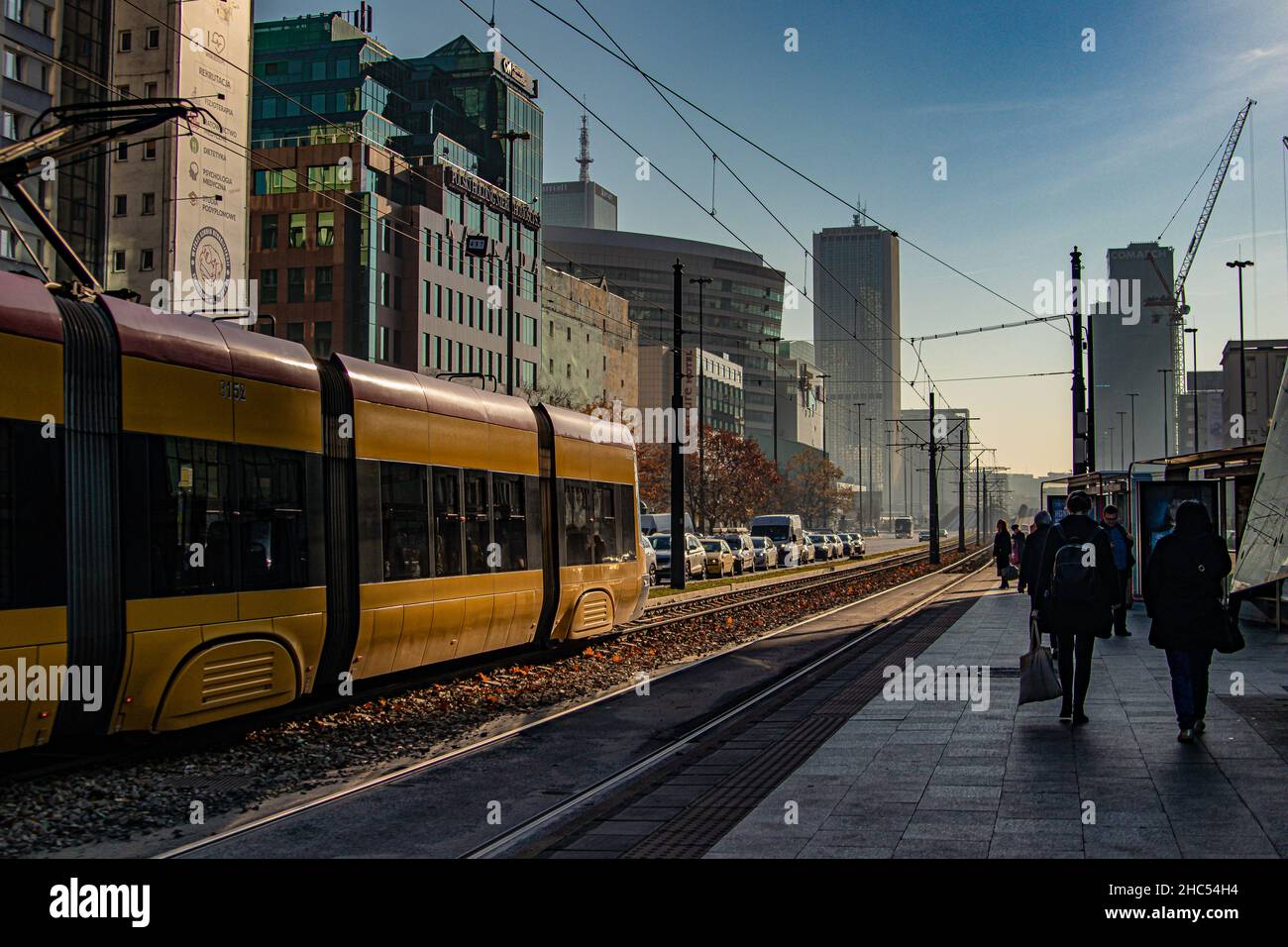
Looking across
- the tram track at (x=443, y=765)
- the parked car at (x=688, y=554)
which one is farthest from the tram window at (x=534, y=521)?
the parked car at (x=688, y=554)

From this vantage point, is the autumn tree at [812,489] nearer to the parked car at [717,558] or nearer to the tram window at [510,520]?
the parked car at [717,558]

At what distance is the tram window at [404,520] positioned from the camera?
12.6 metres

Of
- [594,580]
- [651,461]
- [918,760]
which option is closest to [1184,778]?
[918,760]

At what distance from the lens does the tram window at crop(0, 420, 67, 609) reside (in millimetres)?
8125

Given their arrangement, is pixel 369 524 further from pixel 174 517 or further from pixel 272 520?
pixel 174 517

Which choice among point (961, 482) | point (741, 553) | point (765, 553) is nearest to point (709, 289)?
point (961, 482)

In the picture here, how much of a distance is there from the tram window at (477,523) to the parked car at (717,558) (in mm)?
31089

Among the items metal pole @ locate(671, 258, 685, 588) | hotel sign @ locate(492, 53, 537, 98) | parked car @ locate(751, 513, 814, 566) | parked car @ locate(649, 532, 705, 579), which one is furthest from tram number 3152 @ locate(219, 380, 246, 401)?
hotel sign @ locate(492, 53, 537, 98)

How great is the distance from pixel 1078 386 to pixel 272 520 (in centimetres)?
2893

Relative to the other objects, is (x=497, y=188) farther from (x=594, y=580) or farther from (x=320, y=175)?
(x=594, y=580)

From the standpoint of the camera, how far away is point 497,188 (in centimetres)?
9181

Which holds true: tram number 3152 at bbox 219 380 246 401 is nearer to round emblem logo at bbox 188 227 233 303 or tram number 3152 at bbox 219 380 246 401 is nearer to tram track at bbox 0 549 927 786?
tram track at bbox 0 549 927 786

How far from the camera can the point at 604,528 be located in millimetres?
18891

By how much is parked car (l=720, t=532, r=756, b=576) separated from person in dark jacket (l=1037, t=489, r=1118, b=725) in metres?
39.6
